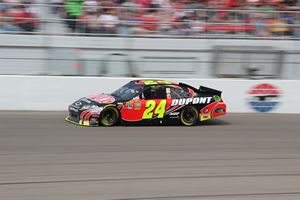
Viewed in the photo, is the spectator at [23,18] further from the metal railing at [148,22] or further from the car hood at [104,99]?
the car hood at [104,99]

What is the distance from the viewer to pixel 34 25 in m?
15.6

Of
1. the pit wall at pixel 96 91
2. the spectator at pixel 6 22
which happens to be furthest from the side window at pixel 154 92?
the spectator at pixel 6 22

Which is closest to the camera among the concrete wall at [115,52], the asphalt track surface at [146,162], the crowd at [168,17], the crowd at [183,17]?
the asphalt track surface at [146,162]

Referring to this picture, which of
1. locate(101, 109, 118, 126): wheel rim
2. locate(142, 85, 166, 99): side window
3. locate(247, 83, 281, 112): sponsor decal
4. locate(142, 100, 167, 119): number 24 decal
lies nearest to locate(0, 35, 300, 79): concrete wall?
locate(247, 83, 281, 112): sponsor decal

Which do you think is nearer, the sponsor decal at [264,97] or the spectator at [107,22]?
the sponsor decal at [264,97]

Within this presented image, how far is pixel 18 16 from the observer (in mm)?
15594

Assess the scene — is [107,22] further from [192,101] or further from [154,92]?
[192,101]

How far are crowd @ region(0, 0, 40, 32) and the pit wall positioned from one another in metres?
1.93

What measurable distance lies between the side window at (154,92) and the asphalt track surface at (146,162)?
0.73 metres

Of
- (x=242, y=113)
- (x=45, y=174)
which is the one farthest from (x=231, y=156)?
(x=242, y=113)

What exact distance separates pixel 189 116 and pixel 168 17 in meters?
4.77

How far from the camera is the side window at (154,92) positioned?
12.2 m

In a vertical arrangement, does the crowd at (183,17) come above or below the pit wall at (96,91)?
above

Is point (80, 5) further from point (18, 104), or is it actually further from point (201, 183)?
point (201, 183)
